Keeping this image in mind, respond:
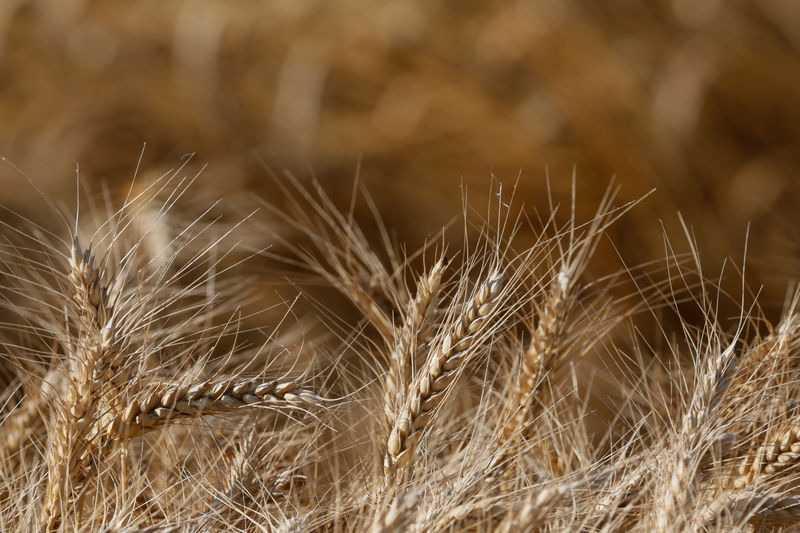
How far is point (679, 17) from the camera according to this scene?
1329mm

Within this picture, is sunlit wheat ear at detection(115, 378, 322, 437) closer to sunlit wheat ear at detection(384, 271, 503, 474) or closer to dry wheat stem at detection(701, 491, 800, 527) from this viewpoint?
sunlit wheat ear at detection(384, 271, 503, 474)

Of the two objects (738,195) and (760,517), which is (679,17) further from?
(760,517)

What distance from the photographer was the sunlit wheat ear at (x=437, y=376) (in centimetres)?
47

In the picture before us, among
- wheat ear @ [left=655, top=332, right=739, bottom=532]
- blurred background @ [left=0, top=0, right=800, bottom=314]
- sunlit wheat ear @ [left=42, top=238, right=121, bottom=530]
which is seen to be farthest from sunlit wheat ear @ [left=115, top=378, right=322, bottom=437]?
blurred background @ [left=0, top=0, right=800, bottom=314]

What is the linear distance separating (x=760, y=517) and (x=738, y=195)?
926mm

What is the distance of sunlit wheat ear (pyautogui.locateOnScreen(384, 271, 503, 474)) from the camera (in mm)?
472

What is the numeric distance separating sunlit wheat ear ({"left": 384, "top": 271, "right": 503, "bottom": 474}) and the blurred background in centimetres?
78

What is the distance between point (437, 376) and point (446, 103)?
939mm

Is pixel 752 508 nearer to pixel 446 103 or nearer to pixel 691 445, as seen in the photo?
pixel 691 445

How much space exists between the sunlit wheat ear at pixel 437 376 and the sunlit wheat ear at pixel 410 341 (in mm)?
18

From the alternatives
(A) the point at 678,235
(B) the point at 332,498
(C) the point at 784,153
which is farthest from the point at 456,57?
(B) the point at 332,498

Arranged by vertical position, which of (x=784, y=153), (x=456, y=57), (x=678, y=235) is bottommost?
(x=678, y=235)

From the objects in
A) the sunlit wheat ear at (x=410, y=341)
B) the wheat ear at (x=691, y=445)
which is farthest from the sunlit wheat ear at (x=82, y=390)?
the wheat ear at (x=691, y=445)

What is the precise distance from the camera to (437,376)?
0.48m
